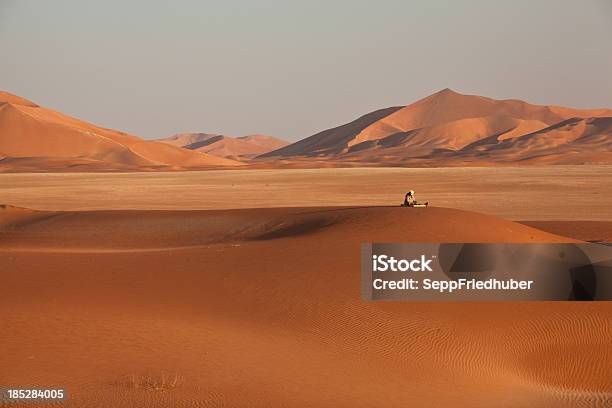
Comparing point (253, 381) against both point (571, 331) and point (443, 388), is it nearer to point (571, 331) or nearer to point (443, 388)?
point (443, 388)

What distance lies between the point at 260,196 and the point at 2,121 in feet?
314

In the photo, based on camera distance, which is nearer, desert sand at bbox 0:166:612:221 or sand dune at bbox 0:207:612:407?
sand dune at bbox 0:207:612:407

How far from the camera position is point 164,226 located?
2355 cm

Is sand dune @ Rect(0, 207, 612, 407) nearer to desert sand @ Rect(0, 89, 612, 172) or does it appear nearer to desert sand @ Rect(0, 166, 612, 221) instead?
desert sand @ Rect(0, 166, 612, 221)

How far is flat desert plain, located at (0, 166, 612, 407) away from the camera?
8.27m

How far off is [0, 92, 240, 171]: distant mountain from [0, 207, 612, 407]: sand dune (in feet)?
296

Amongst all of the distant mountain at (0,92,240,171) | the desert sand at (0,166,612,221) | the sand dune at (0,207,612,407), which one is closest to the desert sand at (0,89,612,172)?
the distant mountain at (0,92,240,171)

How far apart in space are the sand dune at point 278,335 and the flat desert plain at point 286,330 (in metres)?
0.03

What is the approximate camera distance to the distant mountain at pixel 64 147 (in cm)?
11212

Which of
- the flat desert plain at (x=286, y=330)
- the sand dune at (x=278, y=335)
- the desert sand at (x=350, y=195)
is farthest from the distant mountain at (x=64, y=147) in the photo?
the sand dune at (x=278, y=335)

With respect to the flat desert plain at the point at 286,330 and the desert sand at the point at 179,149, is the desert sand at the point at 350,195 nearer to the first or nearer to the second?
the flat desert plain at the point at 286,330

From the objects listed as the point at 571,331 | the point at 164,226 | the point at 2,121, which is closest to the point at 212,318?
the point at 571,331

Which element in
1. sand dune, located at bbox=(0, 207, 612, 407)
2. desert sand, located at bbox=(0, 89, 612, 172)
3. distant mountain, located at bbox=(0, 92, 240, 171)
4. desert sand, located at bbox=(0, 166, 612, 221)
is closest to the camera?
sand dune, located at bbox=(0, 207, 612, 407)

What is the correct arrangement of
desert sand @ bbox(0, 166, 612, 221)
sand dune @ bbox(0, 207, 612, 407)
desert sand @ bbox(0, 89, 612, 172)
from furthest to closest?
desert sand @ bbox(0, 89, 612, 172), desert sand @ bbox(0, 166, 612, 221), sand dune @ bbox(0, 207, 612, 407)
